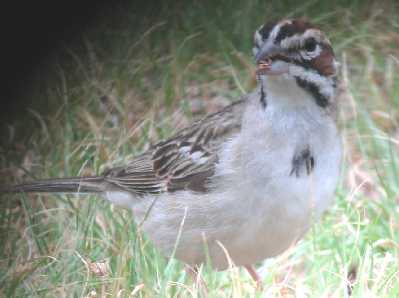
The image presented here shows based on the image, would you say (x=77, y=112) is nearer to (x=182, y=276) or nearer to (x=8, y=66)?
(x=8, y=66)

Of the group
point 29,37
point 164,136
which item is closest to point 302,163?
point 164,136

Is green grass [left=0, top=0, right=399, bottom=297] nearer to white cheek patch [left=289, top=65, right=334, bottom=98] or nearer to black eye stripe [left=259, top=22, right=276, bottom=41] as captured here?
white cheek patch [left=289, top=65, right=334, bottom=98]

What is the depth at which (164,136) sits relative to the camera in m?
5.18

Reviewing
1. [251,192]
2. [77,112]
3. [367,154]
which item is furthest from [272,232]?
[77,112]

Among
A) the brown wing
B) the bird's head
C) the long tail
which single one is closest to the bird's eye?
the bird's head

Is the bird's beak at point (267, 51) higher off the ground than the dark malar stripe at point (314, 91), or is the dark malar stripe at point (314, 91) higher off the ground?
the bird's beak at point (267, 51)

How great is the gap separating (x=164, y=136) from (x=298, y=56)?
1.57m

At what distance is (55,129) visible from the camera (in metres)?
5.26

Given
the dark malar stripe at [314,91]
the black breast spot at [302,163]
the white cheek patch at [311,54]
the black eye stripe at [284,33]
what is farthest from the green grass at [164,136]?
the black eye stripe at [284,33]

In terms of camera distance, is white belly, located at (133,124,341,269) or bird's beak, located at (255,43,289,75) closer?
bird's beak, located at (255,43,289,75)

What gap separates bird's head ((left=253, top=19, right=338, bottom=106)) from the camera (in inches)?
143

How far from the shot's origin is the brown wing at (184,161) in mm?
4090

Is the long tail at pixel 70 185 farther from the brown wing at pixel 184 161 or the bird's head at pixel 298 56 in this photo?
the bird's head at pixel 298 56

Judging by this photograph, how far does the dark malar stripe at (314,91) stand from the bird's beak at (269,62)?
0.30 feet
